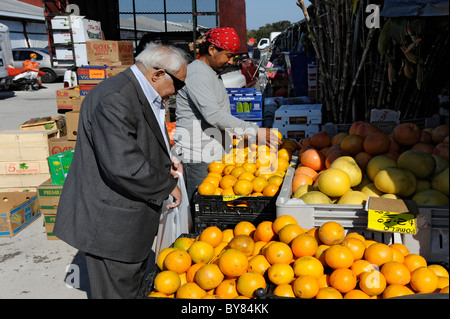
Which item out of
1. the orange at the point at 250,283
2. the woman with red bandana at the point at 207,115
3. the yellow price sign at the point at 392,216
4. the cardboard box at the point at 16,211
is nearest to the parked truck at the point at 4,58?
the cardboard box at the point at 16,211

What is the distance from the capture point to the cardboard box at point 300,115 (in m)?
5.21

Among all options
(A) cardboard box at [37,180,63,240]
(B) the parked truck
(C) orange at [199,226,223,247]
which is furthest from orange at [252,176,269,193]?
(B) the parked truck

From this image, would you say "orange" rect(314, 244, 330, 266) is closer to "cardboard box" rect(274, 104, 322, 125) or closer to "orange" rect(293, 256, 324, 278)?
"orange" rect(293, 256, 324, 278)

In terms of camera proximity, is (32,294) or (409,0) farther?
(32,294)

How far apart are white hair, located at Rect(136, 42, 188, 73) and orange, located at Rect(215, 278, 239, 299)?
115 centimetres

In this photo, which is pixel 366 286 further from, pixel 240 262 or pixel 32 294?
pixel 32 294

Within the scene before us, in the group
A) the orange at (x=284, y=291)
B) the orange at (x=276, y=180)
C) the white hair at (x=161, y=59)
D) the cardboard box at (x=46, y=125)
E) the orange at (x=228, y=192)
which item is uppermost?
the white hair at (x=161, y=59)

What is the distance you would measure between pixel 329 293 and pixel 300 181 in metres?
1.12

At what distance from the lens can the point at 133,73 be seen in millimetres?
2129

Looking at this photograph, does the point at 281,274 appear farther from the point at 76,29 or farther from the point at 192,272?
the point at 76,29

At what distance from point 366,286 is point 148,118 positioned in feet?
4.45

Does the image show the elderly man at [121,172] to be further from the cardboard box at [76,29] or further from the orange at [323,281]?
the cardboard box at [76,29]

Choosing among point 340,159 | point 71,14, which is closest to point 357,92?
point 340,159

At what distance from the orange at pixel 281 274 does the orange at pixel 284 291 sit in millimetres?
46
